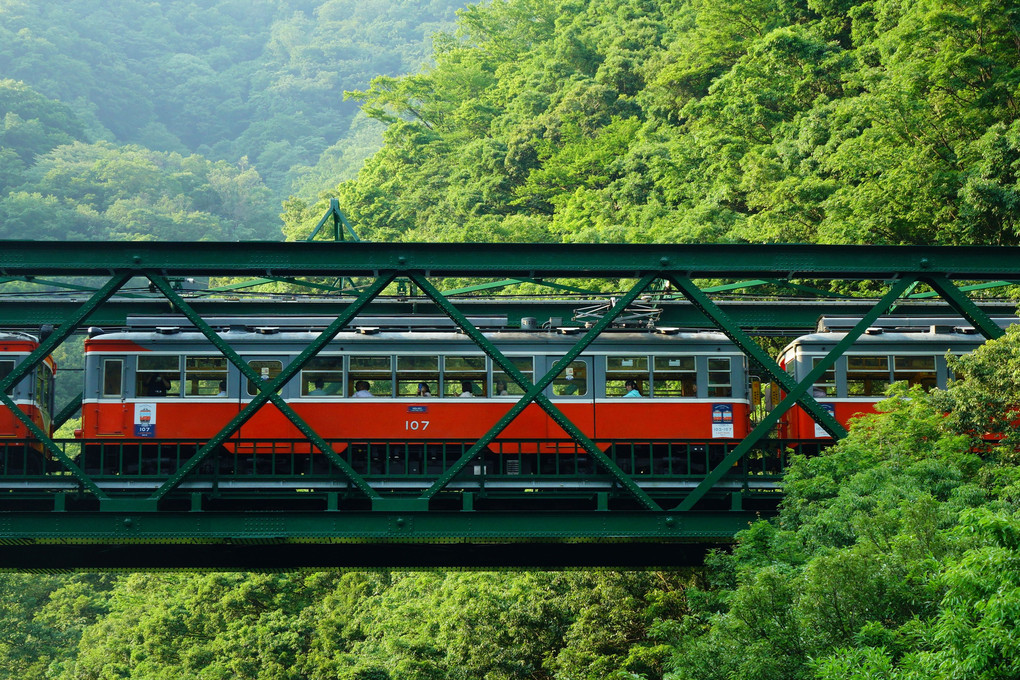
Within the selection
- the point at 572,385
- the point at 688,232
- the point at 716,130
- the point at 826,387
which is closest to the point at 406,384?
the point at 572,385

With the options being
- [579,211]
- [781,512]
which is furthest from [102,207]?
[781,512]

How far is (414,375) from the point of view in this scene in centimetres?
2142

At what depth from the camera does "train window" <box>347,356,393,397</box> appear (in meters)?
21.5

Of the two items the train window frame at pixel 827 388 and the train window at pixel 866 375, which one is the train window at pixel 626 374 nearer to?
the train window frame at pixel 827 388

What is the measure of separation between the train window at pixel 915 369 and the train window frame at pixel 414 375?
867 centimetres

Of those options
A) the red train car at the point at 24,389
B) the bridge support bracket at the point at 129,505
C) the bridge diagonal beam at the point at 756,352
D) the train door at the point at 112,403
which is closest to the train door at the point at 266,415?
the train door at the point at 112,403

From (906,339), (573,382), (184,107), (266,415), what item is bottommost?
(266,415)

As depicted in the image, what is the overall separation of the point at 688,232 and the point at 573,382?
17.0 meters

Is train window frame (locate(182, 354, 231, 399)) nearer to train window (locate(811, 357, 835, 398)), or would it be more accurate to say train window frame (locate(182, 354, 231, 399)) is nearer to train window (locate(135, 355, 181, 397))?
train window (locate(135, 355, 181, 397))

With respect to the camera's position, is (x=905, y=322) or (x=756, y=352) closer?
(x=756, y=352)

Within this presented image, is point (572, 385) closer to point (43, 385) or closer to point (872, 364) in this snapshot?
point (872, 364)

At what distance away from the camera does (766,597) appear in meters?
13.2

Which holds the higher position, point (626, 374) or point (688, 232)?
point (688, 232)

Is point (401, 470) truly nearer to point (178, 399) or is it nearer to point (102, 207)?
point (178, 399)
